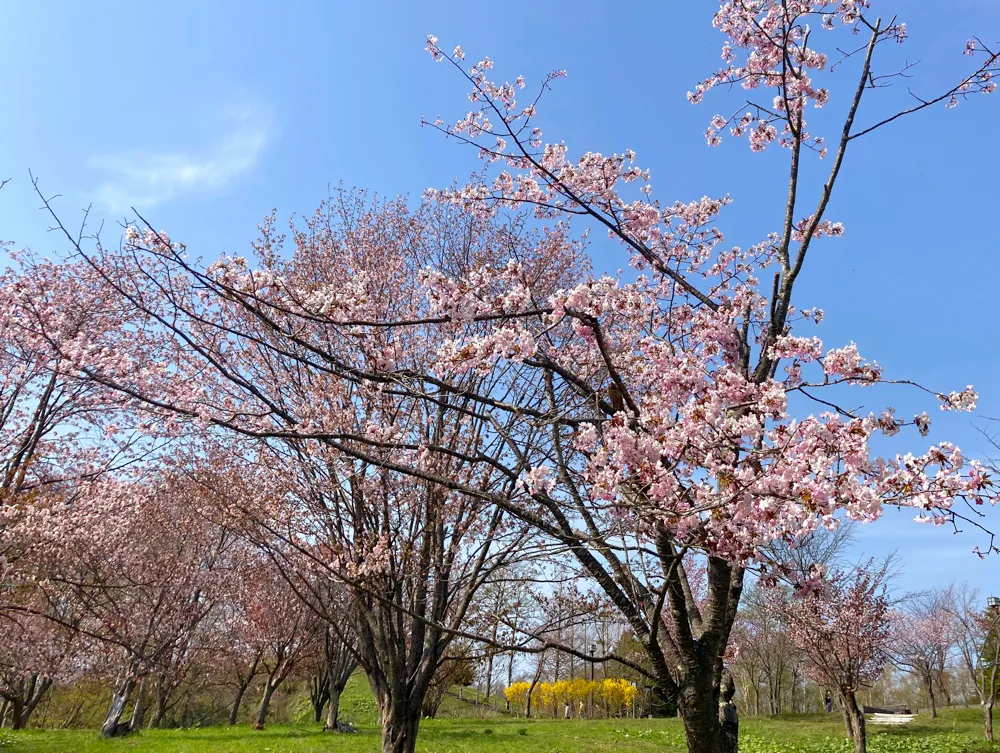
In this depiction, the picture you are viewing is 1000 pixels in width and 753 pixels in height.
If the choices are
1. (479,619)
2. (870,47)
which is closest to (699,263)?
(870,47)

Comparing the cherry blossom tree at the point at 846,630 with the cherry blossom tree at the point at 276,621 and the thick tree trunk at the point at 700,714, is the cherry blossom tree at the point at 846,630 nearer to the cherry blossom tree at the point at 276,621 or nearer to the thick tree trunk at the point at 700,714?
the thick tree trunk at the point at 700,714

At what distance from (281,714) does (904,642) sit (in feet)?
111

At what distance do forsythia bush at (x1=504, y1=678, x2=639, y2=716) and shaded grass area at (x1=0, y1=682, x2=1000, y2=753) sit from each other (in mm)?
11020

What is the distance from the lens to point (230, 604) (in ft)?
70.6

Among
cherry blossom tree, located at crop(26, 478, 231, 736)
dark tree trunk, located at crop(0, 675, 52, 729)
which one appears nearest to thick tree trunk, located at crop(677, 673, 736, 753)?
cherry blossom tree, located at crop(26, 478, 231, 736)

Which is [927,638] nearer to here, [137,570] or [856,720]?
[856,720]

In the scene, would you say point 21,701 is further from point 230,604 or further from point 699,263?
point 699,263

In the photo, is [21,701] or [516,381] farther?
[21,701]

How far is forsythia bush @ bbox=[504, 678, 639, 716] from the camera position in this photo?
32.4 m

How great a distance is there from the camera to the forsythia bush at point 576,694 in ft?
106

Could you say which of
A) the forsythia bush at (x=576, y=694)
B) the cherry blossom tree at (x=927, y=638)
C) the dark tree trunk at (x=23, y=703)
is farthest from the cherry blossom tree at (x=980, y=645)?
the dark tree trunk at (x=23, y=703)

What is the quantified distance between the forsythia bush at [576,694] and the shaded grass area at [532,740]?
11.0m

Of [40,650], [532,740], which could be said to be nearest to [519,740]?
[532,740]

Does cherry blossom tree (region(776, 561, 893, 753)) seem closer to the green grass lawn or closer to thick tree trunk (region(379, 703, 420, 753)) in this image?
the green grass lawn
